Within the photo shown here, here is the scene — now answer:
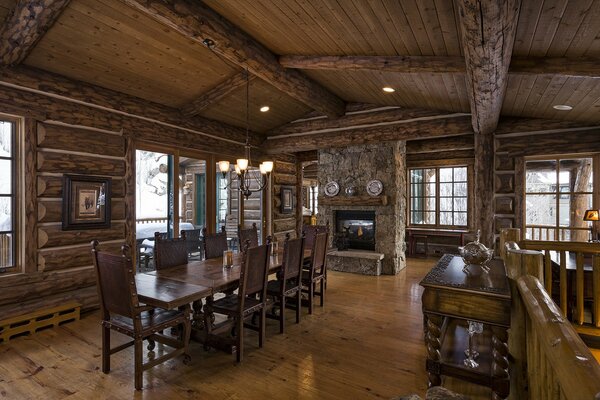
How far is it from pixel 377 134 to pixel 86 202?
4936 millimetres

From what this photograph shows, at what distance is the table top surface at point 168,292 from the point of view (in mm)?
2467

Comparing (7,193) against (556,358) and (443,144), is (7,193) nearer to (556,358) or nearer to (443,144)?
(556,358)

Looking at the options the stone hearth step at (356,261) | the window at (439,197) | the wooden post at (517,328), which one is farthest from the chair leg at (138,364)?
the window at (439,197)

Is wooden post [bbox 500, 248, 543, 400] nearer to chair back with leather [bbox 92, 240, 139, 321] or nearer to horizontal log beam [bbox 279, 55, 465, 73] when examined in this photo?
horizontal log beam [bbox 279, 55, 465, 73]

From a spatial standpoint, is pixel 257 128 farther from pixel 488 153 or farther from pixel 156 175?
pixel 488 153

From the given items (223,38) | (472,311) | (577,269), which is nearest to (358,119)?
(223,38)

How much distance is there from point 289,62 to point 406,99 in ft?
7.52

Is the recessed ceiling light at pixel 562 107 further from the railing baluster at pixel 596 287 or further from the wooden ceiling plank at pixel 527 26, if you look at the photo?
the railing baluster at pixel 596 287

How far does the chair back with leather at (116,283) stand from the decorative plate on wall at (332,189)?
198 inches

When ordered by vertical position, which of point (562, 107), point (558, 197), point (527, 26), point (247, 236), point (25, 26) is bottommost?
point (247, 236)

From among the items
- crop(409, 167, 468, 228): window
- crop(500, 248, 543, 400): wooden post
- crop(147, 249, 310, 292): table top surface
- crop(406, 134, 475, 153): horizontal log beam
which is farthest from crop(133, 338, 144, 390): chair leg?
crop(409, 167, 468, 228): window

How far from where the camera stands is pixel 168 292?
104 inches

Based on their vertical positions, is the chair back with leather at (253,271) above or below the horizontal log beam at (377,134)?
below

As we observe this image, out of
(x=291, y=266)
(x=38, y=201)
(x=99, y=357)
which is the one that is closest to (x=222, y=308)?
(x=291, y=266)
